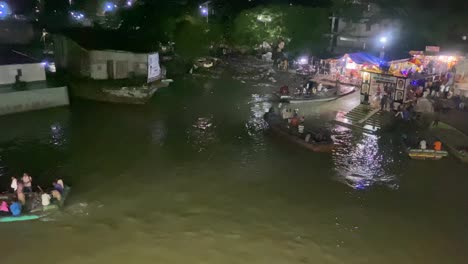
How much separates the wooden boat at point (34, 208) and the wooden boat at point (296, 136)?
1558 cm

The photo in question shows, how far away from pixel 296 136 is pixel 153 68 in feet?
57.9

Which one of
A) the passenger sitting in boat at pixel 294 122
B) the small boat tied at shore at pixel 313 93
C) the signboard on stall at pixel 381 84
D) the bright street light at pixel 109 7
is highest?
the bright street light at pixel 109 7

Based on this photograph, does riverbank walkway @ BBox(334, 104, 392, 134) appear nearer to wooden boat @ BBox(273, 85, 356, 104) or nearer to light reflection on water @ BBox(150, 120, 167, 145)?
wooden boat @ BBox(273, 85, 356, 104)

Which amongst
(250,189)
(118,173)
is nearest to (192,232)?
(250,189)

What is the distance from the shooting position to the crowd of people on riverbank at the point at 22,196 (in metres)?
17.1

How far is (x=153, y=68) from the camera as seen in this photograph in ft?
127

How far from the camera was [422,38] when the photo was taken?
2072 inches

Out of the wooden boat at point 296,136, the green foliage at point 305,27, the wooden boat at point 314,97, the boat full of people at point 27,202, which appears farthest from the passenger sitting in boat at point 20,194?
the green foliage at point 305,27

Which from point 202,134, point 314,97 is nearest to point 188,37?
point 314,97

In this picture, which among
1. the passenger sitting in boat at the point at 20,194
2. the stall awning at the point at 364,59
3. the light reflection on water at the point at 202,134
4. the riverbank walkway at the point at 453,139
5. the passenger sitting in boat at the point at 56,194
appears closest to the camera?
the passenger sitting in boat at the point at 20,194

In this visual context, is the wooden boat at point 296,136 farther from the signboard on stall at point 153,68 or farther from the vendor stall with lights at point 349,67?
the vendor stall with lights at point 349,67

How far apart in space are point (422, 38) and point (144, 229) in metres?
49.1

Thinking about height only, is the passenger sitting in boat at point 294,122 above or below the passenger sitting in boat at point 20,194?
above

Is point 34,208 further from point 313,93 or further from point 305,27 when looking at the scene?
point 305,27
